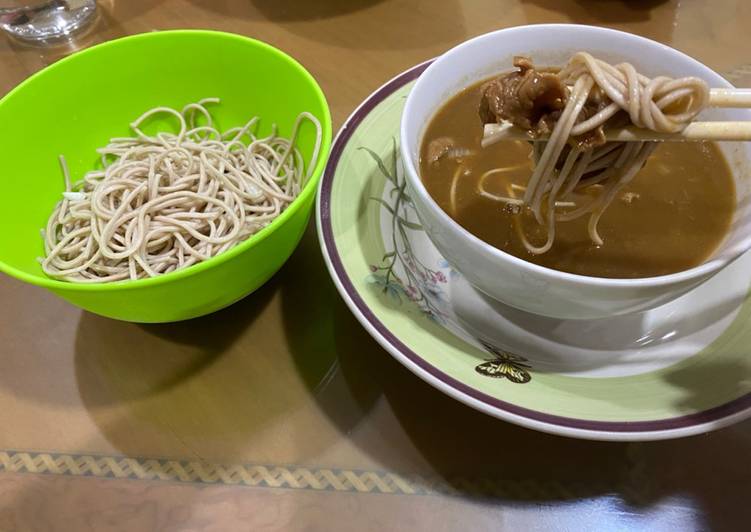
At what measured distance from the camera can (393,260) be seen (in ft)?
3.58

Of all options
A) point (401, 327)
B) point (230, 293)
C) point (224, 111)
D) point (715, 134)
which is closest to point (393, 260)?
point (401, 327)

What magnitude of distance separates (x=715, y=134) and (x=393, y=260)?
22.0 inches

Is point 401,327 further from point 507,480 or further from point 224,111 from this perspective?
point 224,111

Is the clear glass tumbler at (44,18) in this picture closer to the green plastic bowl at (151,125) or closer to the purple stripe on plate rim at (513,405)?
the green plastic bowl at (151,125)

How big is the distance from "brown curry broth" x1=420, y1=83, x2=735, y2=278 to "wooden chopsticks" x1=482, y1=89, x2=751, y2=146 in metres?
0.21

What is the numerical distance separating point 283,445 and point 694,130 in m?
0.87

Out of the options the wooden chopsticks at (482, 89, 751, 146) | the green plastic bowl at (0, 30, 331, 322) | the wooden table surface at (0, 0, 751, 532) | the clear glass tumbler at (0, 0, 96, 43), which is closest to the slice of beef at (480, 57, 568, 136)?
the wooden chopsticks at (482, 89, 751, 146)

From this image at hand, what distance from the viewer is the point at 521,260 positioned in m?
0.87

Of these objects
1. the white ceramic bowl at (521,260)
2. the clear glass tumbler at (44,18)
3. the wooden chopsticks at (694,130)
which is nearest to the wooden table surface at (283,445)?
the white ceramic bowl at (521,260)

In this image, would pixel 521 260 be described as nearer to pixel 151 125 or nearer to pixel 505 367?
pixel 505 367

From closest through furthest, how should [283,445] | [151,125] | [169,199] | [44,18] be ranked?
[283,445], [169,199], [151,125], [44,18]

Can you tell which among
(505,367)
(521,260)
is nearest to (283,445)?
(505,367)

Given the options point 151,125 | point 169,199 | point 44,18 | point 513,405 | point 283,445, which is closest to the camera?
point 513,405

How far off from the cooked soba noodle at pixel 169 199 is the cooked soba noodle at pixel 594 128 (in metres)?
0.46
